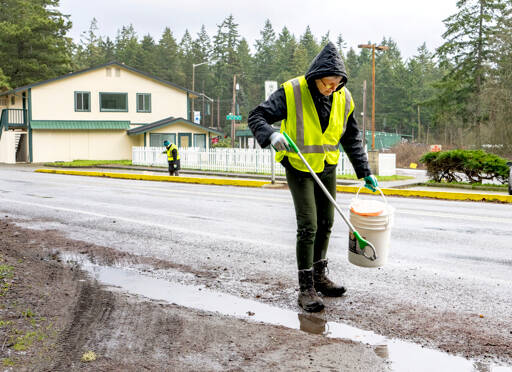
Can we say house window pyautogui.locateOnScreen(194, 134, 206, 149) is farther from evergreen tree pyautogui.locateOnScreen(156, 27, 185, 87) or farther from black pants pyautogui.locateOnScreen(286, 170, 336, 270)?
evergreen tree pyautogui.locateOnScreen(156, 27, 185, 87)

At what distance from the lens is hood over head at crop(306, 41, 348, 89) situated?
4.25 m

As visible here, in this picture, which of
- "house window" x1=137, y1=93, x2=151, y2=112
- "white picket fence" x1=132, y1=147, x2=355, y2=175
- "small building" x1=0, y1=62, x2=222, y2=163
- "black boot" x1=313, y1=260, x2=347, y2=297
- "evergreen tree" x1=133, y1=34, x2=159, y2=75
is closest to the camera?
"black boot" x1=313, y1=260, x2=347, y2=297

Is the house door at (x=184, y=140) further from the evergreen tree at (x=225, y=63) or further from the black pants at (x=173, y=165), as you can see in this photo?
the evergreen tree at (x=225, y=63)

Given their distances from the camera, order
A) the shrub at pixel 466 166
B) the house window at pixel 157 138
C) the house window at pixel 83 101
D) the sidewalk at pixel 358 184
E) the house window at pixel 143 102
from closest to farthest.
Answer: the sidewalk at pixel 358 184, the shrub at pixel 466 166, the house window at pixel 83 101, the house window at pixel 157 138, the house window at pixel 143 102

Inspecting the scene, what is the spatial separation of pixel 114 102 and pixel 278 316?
40.5 metres

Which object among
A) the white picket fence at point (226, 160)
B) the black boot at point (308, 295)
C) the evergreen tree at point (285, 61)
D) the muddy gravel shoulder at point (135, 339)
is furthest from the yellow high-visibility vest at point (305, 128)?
the evergreen tree at point (285, 61)

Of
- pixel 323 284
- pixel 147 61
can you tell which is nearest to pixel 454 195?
pixel 323 284

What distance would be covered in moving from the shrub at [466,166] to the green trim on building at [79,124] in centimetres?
2772

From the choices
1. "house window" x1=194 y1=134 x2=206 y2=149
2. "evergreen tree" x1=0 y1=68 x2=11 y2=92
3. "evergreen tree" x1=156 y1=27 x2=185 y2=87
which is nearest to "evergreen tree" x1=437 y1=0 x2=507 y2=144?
"house window" x1=194 y1=134 x2=206 y2=149

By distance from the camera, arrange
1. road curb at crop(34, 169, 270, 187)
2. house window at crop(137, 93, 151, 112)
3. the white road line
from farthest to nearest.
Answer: house window at crop(137, 93, 151, 112) < road curb at crop(34, 169, 270, 187) < the white road line

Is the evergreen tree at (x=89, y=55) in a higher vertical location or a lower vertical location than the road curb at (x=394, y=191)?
higher

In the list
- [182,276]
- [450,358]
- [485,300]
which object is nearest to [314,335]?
[450,358]

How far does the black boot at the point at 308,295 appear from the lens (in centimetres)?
433

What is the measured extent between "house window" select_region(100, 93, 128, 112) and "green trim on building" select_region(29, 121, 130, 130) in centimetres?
117
